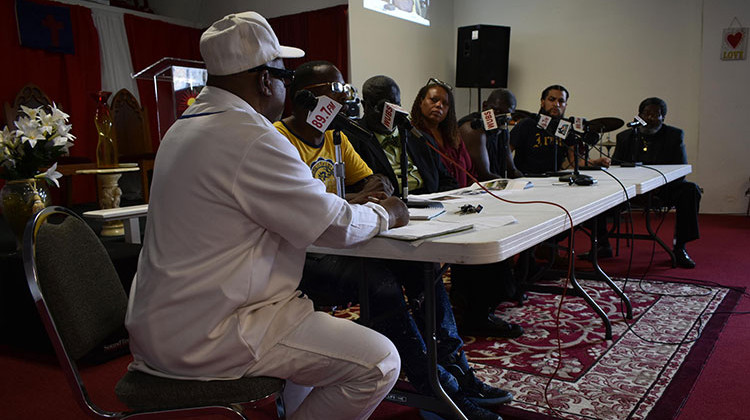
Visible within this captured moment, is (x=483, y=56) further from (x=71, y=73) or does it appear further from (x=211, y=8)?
(x=71, y=73)

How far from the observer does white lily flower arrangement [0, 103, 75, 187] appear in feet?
8.39

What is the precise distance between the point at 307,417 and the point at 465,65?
20.2 feet

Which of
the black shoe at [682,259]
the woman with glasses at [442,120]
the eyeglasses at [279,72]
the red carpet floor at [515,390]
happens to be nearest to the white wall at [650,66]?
the black shoe at [682,259]

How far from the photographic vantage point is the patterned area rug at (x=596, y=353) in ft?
6.38

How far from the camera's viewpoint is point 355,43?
19.4 feet

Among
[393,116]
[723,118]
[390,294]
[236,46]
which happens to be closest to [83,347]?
[236,46]

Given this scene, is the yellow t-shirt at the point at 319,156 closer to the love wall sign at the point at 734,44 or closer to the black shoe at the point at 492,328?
the black shoe at the point at 492,328

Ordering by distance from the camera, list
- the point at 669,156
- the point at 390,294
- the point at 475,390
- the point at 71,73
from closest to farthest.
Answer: the point at 390,294, the point at 475,390, the point at 669,156, the point at 71,73

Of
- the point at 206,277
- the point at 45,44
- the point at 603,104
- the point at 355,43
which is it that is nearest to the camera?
the point at 206,277

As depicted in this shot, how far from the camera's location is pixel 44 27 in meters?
5.48

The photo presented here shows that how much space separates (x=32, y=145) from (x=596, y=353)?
8.16 feet

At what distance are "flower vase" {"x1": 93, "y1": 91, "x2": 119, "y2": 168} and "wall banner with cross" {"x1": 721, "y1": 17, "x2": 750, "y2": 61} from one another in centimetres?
567

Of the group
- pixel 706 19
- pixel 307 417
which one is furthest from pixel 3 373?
pixel 706 19

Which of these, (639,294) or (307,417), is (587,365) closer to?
(639,294)
